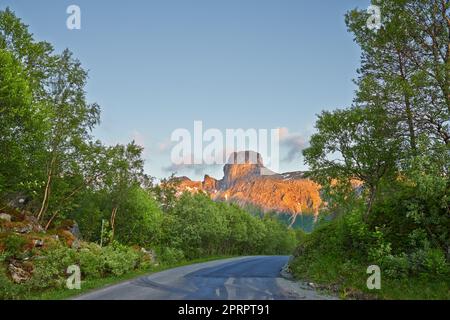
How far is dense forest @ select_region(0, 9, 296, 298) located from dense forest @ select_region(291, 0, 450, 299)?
1392 centimetres

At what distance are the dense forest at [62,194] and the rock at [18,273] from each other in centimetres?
4

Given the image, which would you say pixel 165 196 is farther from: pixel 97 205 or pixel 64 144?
pixel 64 144

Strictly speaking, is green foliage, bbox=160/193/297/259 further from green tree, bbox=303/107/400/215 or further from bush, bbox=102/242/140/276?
green tree, bbox=303/107/400/215

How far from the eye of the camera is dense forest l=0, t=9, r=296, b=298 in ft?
69.2

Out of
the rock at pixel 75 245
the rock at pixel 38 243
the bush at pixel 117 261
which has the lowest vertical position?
the bush at pixel 117 261

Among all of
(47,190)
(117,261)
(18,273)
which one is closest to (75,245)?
(117,261)

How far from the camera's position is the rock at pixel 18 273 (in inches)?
728

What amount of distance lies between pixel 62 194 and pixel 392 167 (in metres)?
27.6

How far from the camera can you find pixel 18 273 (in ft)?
62.0

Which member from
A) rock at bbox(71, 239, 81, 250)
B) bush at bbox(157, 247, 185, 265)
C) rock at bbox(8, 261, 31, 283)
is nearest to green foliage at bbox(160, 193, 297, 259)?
bush at bbox(157, 247, 185, 265)

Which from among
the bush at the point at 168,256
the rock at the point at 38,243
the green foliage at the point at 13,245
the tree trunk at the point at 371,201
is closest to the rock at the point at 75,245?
the rock at the point at 38,243

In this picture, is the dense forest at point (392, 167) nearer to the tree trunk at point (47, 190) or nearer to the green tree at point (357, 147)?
the green tree at point (357, 147)

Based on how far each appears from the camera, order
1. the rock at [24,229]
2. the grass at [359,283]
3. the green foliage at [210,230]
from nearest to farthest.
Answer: the grass at [359,283] < the rock at [24,229] < the green foliage at [210,230]
